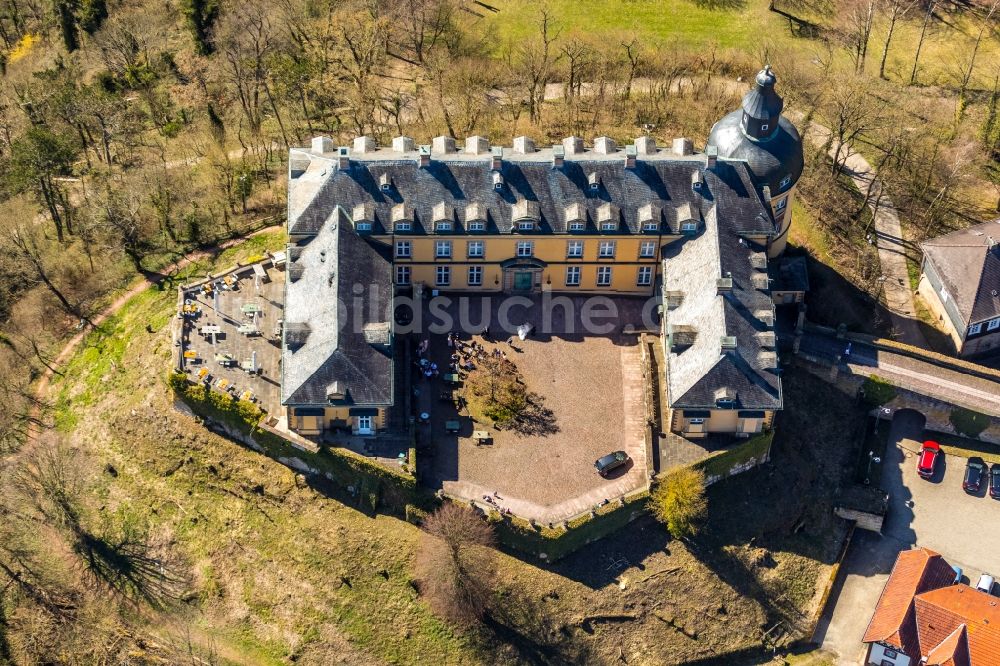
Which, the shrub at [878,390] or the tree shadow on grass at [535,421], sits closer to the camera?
the tree shadow on grass at [535,421]

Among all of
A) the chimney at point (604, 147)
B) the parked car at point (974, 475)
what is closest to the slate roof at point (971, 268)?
the parked car at point (974, 475)

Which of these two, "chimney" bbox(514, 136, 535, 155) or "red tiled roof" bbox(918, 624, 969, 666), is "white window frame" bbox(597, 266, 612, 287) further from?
"red tiled roof" bbox(918, 624, 969, 666)

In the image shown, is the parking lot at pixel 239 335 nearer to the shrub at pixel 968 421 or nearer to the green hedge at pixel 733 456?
the green hedge at pixel 733 456

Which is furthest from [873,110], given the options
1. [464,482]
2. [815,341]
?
[464,482]

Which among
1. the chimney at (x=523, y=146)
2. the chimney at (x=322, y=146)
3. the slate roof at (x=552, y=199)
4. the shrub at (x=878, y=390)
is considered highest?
the chimney at (x=523, y=146)

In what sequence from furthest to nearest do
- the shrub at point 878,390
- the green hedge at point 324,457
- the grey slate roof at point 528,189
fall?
1. the shrub at point 878,390
2. the grey slate roof at point 528,189
3. the green hedge at point 324,457

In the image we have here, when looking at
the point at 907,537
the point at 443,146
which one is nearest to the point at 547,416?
the point at 443,146
